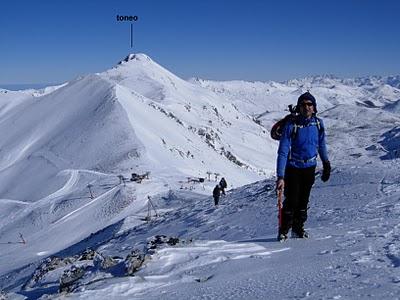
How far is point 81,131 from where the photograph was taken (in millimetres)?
60750

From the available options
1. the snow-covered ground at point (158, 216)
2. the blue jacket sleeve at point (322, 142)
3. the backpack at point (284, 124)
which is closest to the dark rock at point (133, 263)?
the snow-covered ground at point (158, 216)

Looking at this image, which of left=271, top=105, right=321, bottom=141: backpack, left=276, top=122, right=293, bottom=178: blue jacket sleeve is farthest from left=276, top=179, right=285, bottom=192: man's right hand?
left=271, top=105, right=321, bottom=141: backpack

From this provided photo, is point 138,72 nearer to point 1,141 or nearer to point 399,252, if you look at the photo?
point 1,141

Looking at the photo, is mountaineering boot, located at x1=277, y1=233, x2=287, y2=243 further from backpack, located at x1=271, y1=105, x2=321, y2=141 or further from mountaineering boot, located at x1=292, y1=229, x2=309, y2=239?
backpack, located at x1=271, y1=105, x2=321, y2=141

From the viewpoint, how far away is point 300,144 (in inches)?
333

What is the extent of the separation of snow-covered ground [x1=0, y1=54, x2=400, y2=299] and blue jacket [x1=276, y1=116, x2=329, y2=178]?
1.41 meters

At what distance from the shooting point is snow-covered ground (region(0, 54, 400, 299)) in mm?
6715

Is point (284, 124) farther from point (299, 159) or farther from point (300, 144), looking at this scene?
point (299, 159)

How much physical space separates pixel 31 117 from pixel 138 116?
2192 cm

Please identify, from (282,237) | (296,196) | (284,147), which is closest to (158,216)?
(282,237)

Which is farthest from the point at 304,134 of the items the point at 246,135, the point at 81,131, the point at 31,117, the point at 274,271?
the point at 246,135

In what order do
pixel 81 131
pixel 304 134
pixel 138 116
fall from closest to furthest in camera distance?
1. pixel 304 134
2. pixel 81 131
3. pixel 138 116

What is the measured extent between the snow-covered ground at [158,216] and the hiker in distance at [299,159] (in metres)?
0.51

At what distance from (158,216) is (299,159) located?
1550cm
